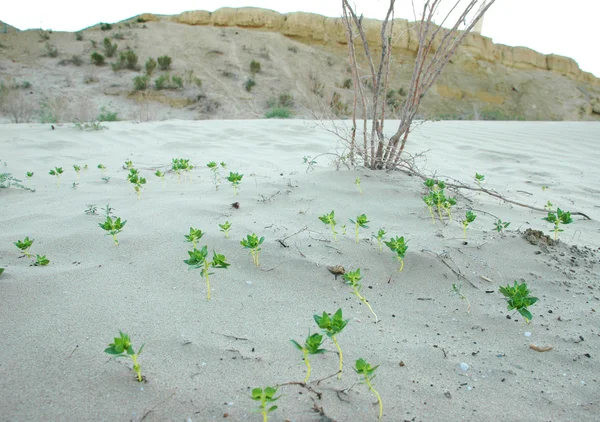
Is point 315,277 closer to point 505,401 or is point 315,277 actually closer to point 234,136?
point 505,401

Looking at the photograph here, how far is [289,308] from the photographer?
1.52 metres

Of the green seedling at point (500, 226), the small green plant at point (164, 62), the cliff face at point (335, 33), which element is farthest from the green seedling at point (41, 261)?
the cliff face at point (335, 33)

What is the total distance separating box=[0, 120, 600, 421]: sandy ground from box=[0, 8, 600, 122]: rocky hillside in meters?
5.99

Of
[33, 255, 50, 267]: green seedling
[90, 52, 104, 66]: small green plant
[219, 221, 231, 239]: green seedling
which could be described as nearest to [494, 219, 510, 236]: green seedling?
[219, 221, 231, 239]: green seedling

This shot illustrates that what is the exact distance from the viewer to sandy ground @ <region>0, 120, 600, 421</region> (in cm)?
111

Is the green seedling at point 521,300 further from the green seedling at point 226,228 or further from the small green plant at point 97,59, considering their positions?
the small green plant at point 97,59

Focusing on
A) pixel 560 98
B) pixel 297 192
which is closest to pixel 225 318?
pixel 297 192

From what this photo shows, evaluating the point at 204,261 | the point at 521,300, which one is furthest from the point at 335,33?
Answer: the point at 521,300

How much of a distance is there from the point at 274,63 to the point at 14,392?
2344 cm

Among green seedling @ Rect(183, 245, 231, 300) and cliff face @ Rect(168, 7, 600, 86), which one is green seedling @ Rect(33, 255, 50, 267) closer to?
green seedling @ Rect(183, 245, 231, 300)

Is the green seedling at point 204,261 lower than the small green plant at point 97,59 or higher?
lower

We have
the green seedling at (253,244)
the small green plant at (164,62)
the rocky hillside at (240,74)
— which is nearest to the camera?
the green seedling at (253,244)

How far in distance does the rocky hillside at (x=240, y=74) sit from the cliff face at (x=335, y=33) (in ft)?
0.26

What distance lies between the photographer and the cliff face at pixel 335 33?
1134 inches
